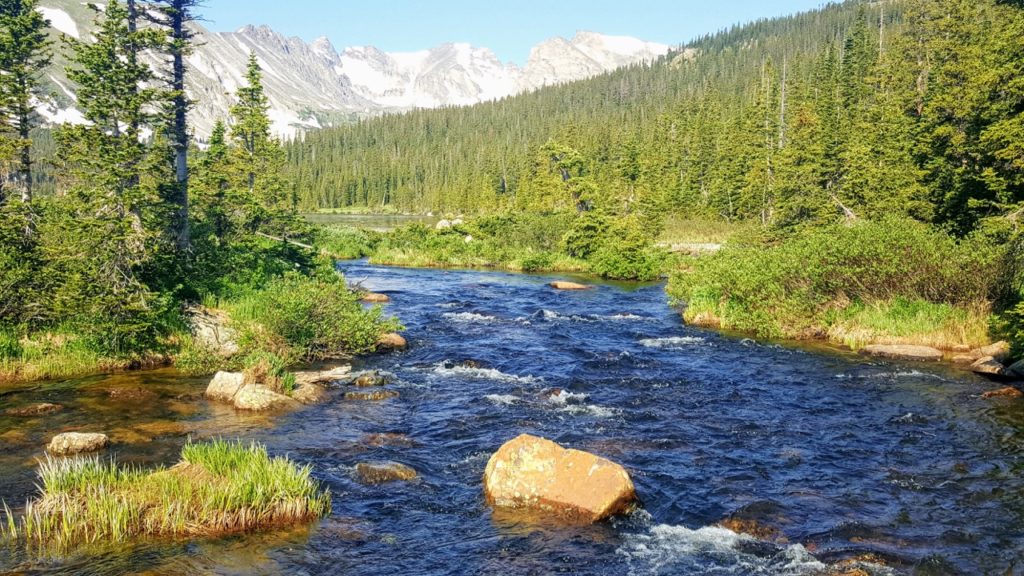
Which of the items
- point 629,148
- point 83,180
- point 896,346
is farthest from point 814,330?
point 629,148

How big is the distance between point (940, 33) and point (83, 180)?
6140cm

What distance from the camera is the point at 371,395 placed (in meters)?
19.0

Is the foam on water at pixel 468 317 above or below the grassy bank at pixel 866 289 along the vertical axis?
below

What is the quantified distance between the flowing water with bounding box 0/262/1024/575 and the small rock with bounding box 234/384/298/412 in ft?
1.97

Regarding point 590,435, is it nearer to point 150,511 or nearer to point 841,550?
point 841,550

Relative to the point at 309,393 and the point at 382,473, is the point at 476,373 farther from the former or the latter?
the point at 382,473

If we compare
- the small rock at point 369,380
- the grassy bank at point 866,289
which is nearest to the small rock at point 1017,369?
the grassy bank at point 866,289

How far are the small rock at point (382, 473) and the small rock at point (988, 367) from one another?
17.7 meters

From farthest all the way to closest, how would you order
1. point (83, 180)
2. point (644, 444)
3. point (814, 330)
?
1. point (814, 330)
2. point (83, 180)
3. point (644, 444)

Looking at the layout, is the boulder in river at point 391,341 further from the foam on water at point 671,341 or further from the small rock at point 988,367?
the small rock at point 988,367

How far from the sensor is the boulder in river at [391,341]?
2508cm

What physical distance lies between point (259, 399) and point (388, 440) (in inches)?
168

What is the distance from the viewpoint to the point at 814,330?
2650 cm

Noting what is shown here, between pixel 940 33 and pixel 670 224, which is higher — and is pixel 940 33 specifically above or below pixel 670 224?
above
